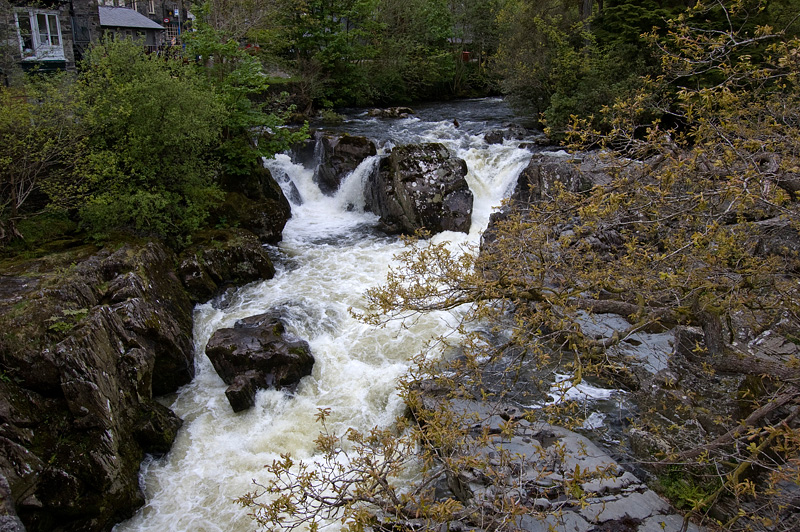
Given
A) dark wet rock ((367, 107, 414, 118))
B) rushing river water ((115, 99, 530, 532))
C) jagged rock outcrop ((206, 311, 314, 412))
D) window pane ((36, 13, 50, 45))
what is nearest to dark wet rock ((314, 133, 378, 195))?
rushing river water ((115, 99, 530, 532))

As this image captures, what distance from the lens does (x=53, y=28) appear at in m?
18.2

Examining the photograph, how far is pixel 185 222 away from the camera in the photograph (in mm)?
12680

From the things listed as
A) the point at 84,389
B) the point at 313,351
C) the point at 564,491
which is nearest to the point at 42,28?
the point at 313,351

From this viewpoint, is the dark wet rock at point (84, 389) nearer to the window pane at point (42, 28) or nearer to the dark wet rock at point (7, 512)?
the dark wet rock at point (7, 512)

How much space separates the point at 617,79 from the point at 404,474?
50.4 feet

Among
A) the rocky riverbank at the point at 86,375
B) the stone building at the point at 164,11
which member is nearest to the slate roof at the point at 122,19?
the stone building at the point at 164,11

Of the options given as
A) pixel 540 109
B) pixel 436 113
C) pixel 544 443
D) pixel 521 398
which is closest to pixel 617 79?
pixel 540 109

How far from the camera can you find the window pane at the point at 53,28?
59.5 ft

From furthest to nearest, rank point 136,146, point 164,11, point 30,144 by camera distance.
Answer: point 164,11, point 136,146, point 30,144

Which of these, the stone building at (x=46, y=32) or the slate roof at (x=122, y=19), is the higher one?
the slate roof at (x=122, y=19)

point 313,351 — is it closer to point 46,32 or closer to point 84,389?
point 84,389

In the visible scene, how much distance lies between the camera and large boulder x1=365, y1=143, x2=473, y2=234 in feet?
52.3

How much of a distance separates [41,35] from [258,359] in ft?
51.2

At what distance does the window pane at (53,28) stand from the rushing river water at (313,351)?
8.43 meters
